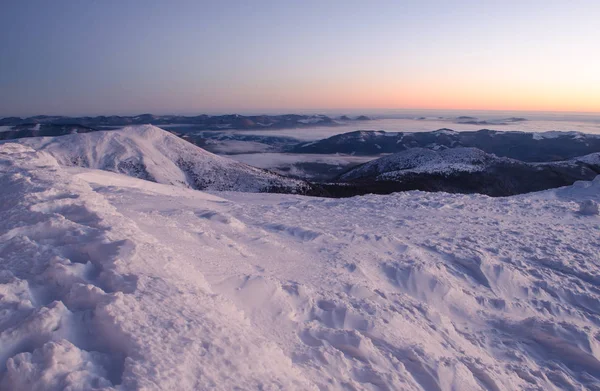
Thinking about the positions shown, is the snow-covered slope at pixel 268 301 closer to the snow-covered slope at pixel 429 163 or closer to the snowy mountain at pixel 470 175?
the snowy mountain at pixel 470 175

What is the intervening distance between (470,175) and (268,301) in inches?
3417

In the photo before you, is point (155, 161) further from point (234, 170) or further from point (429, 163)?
point (429, 163)

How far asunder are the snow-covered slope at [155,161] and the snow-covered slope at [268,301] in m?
52.8

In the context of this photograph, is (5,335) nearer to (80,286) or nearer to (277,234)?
(80,286)

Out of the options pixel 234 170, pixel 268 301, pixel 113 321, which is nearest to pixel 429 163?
pixel 234 170

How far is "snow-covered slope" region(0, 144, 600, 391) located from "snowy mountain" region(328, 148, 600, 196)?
188 ft

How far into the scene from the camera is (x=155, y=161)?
216ft

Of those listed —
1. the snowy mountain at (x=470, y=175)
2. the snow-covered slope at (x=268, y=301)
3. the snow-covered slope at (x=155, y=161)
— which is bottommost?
the snowy mountain at (x=470, y=175)

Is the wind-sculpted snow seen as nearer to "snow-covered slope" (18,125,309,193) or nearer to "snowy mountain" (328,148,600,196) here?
"snow-covered slope" (18,125,309,193)

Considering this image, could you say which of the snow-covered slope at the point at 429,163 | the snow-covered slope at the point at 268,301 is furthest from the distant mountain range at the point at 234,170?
the snow-covered slope at the point at 268,301

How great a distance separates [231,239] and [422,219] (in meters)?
7.45

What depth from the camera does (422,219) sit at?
13438 mm

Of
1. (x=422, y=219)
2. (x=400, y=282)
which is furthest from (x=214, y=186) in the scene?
(x=400, y=282)

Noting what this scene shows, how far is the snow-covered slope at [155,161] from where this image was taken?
2436 inches
